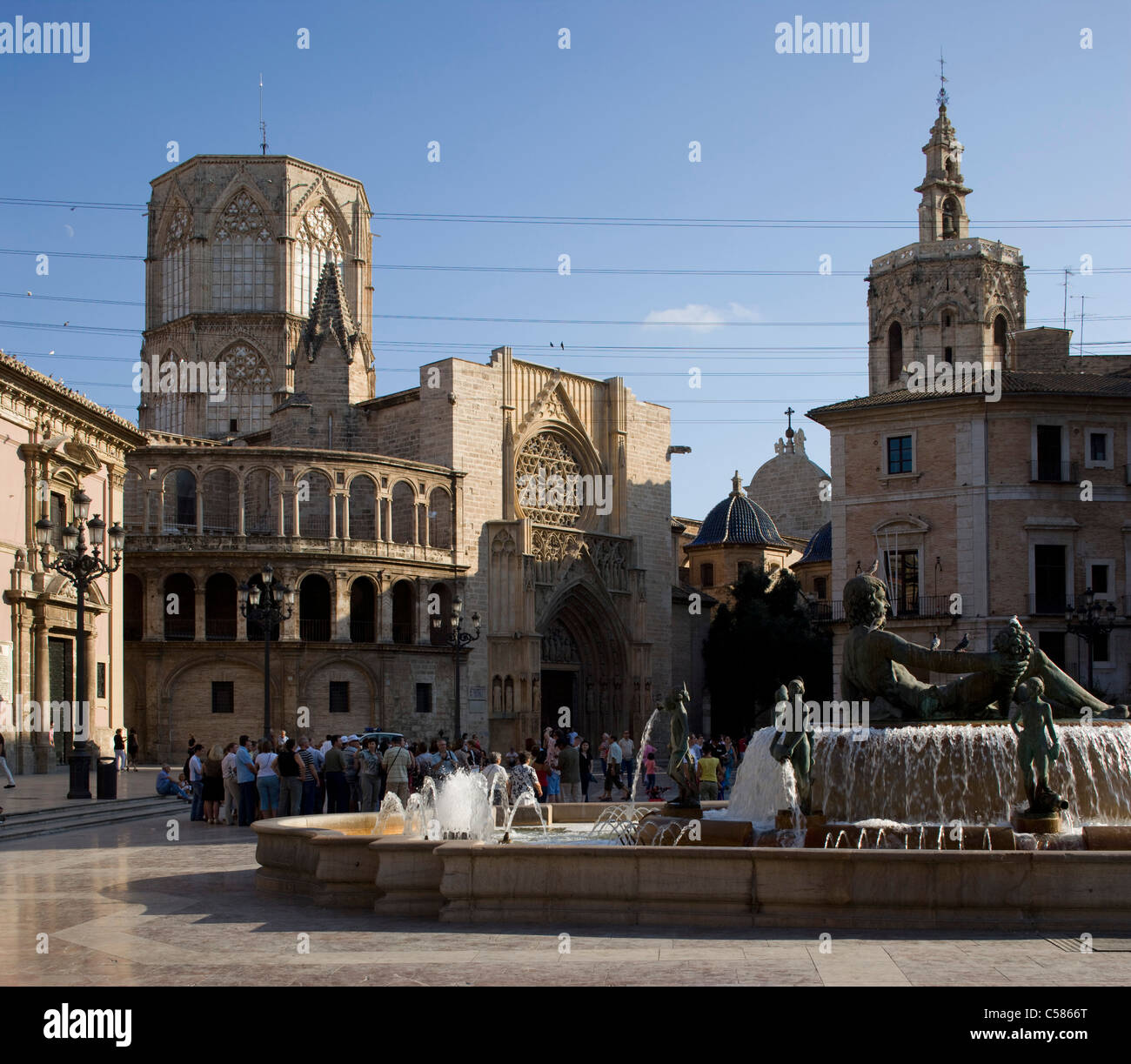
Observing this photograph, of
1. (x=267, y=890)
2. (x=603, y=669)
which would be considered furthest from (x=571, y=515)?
(x=267, y=890)

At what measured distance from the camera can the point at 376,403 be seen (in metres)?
50.6

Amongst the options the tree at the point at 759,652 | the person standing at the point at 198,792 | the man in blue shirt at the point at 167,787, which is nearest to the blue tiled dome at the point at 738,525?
the tree at the point at 759,652

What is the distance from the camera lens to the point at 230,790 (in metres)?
21.7

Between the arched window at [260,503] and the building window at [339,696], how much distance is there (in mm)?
5149

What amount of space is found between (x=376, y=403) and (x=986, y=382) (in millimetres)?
21861

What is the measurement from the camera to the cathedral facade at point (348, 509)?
42.4 meters

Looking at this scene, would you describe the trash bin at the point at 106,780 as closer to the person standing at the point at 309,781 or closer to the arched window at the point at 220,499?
the person standing at the point at 309,781

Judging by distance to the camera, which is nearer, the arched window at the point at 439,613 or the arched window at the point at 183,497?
the arched window at the point at 439,613

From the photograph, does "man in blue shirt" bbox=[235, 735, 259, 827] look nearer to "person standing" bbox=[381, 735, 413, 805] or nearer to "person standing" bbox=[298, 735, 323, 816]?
"person standing" bbox=[298, 735, 323, 816]

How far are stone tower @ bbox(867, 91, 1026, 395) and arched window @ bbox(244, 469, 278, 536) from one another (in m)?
22.5

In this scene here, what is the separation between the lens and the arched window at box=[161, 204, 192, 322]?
61281mm

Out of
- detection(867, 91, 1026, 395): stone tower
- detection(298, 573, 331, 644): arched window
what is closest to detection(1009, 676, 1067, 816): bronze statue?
detection(298, 573, 331, 644): arched window

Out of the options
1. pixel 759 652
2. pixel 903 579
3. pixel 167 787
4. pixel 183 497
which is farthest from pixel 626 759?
pixel 183 497
